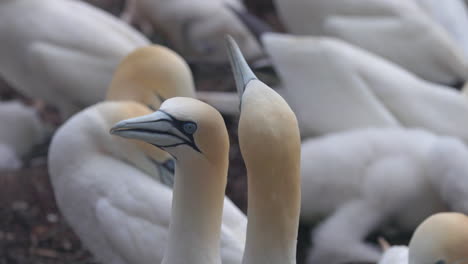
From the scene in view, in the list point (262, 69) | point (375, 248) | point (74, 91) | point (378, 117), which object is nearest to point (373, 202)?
point (375, 248)

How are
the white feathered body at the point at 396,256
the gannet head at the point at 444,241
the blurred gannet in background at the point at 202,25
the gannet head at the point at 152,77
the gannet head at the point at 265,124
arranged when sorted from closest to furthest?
the gannet head at the point at 265,124
the gannet head at the point at 444,241
the white feathered body at the point at 396,256
the gannet head at the point at 152,77
the blurred gannet in background at the point at 202,25

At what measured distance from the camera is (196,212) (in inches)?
89.8

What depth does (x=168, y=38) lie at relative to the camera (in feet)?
18.1

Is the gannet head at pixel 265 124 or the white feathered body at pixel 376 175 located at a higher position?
the gannet head at pixel 265 124

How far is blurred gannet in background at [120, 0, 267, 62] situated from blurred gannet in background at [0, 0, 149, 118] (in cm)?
74

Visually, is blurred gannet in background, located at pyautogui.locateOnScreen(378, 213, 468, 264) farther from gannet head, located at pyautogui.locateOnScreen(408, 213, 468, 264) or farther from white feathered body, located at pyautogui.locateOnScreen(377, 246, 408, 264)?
white feathered body, located at pyautogui.locateOnScreen(377, 246, 408, 264)

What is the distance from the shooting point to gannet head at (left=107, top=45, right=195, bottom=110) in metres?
3.41

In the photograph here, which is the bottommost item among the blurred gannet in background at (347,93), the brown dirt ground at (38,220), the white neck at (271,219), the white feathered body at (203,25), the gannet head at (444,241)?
the brown dirt ground at (38,220)

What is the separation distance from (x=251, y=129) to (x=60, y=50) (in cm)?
268

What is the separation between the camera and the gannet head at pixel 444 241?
246cm

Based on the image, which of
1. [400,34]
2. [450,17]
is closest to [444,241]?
[400,34]

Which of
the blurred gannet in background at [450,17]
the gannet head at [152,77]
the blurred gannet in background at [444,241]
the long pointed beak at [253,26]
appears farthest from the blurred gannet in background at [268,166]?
the blurred gannet in background at [450,17]

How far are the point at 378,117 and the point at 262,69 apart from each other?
0.71 meters

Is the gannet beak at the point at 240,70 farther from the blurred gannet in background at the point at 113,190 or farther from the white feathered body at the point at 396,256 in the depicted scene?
the white feathered body at the point at 396,256
